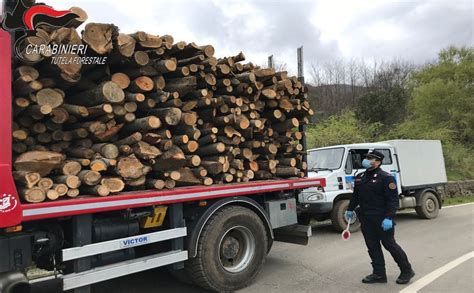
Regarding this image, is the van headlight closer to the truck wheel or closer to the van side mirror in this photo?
the van side mirror

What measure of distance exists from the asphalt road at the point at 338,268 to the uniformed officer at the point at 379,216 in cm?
21

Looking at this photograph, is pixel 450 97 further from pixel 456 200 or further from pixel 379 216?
pixel 379 216

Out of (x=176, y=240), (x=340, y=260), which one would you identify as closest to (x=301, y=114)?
(x=340, y=260)

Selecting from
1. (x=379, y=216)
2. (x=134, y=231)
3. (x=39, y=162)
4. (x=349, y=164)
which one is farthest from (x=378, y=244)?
(x=349, y=164)

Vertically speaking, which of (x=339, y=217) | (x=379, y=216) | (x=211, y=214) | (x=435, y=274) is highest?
(x=211, y=214)

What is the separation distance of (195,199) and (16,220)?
2.03 meters

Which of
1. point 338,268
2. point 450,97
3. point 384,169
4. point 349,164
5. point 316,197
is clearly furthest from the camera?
point 450,97

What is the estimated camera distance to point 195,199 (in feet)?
17.2

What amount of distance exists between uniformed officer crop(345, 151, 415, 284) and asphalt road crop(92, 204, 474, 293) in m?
0.21

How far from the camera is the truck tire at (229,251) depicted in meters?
5.40

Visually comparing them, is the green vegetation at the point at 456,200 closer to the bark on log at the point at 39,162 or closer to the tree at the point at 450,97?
the tree at the point at 450,97

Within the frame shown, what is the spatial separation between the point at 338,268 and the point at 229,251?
1.99 metres

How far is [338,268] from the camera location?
683 centimetres

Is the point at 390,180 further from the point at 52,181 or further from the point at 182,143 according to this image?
the point at 52,181
